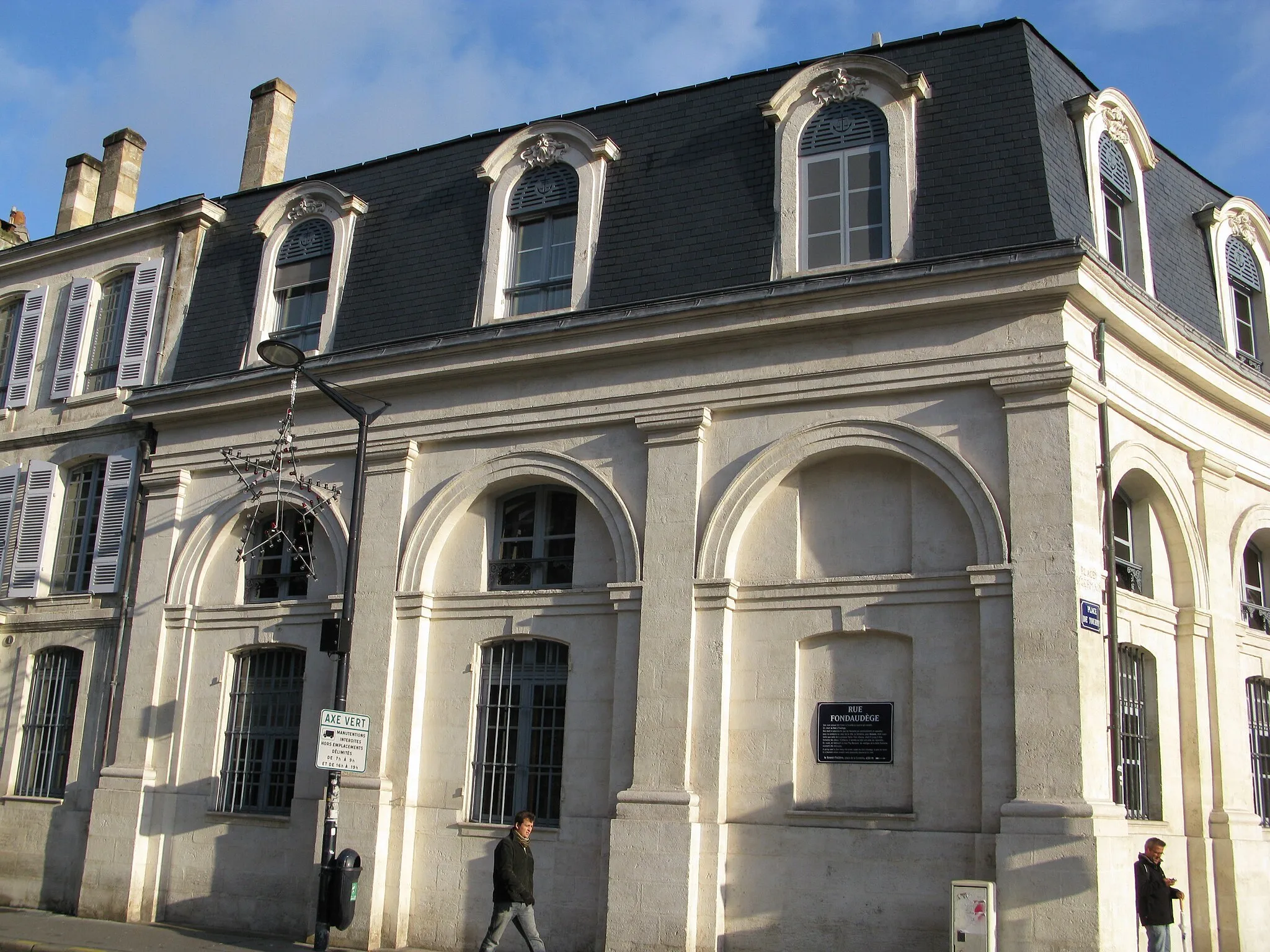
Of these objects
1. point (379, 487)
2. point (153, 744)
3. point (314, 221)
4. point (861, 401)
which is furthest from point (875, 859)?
point (314, 221)

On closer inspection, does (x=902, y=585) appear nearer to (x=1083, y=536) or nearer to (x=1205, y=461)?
(x=1083, y=536)

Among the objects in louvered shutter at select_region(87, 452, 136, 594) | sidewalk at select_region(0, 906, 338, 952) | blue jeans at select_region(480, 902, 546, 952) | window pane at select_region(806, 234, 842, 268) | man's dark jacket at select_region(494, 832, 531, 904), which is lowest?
sidewalk at select_region(0, 906, 338, 952)

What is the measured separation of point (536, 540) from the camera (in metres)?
16.2

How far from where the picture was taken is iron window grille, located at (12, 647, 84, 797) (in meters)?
19.2

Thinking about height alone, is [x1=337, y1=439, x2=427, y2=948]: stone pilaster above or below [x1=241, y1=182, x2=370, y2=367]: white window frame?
below

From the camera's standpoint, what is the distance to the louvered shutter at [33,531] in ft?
66.1

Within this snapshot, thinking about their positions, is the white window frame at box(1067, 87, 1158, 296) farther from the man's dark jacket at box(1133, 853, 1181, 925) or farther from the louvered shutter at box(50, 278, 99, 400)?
the louvered shutter at box(50, 278, 99, 400)

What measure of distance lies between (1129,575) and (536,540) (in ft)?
23.4

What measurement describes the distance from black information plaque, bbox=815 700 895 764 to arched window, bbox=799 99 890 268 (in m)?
5.04

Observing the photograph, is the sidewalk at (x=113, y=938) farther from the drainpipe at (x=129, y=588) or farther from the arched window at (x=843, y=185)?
the arched window at (x=843, y=185)

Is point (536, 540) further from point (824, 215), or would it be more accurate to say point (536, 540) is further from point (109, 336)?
point (109, 336)

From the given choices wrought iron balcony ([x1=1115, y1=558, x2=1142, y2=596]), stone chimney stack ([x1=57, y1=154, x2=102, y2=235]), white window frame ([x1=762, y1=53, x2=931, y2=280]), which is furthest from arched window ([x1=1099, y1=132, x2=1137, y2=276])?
stone chimney stack ([x1=57, y1=154, x2=102, y2=235])

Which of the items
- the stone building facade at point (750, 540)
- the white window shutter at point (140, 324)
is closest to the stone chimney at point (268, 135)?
the white window shutter at point (140, 324)

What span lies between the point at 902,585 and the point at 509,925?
599cm
